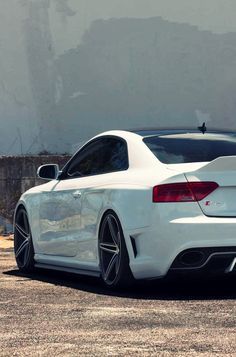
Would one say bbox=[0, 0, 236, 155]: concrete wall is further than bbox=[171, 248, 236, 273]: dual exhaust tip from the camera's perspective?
Yes

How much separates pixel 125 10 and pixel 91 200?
1042 centimetres

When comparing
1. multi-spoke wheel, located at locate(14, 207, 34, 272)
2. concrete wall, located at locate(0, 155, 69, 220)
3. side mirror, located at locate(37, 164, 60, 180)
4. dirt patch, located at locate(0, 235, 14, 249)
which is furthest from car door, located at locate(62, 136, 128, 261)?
concrete wall, located at locate(0, 155, 69, 220)

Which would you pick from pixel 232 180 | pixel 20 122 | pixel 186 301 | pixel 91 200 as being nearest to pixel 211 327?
pixel 186 301

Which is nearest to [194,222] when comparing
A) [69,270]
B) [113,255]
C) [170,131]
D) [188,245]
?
[188,245]

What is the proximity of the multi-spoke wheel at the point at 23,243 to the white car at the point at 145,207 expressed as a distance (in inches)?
18.7

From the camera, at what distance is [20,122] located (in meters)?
18.5

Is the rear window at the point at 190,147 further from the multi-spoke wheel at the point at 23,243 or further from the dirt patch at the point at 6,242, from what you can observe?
the dirt patch at the point at 6,242

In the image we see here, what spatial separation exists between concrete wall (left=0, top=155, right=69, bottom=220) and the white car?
633cm

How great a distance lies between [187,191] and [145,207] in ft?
1.17

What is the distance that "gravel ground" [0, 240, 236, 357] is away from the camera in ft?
18.9

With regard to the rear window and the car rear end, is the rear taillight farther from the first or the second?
the rear window

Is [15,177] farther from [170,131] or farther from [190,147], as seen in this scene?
[190,147]

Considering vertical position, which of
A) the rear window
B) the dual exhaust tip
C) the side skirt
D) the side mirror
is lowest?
the side skirt

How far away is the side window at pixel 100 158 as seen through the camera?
8.75 m
